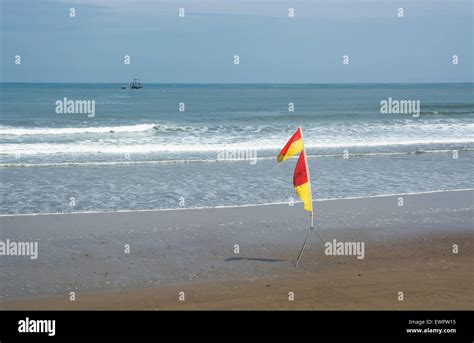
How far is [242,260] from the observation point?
373 inches

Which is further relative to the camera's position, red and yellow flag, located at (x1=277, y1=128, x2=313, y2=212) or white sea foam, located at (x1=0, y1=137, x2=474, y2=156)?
white sea foam, located at (x1=0, y1=137, x2=474, y2=156)

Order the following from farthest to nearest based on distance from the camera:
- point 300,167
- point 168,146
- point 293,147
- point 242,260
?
point 168,146, point 242,260, point 300,167, point 293,147

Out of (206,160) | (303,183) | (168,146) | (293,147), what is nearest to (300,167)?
(303,183)

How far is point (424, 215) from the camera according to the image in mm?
12648

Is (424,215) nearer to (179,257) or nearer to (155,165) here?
(179,257)

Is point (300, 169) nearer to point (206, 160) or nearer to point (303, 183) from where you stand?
point (303, 183)

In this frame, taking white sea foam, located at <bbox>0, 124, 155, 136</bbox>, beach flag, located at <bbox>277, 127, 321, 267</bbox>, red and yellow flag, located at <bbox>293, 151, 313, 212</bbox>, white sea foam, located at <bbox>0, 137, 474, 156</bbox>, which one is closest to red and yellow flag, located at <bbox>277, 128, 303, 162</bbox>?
beach flag, located at <bbox>277, 127, 321, 267</bbox>

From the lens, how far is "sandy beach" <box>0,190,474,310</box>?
7.67 m

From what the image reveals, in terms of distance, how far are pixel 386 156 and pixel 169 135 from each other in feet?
42.7

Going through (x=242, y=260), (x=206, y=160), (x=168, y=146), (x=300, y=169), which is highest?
(x=168, y=146)

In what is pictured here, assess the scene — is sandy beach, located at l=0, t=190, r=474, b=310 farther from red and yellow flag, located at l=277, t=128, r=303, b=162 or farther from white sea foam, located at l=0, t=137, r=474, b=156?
white sea foam, located at l=0, t=137, r=474, b=156

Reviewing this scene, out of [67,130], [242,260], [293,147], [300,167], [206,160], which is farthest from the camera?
[67,130]

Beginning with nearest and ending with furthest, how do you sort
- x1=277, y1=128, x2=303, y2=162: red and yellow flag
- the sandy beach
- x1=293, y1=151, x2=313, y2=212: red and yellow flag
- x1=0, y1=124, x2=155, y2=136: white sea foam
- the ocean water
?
the sandy beach, x1=277, y1=128, x2=303, y2=162: red and yellow flag, x1=293, y1=151, x2=313, y2=212: red and yellow flag, the ocean water, x1=0, y1=124, x2=155, y2=136: white sea foam

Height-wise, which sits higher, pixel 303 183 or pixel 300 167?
pixel 300 167
